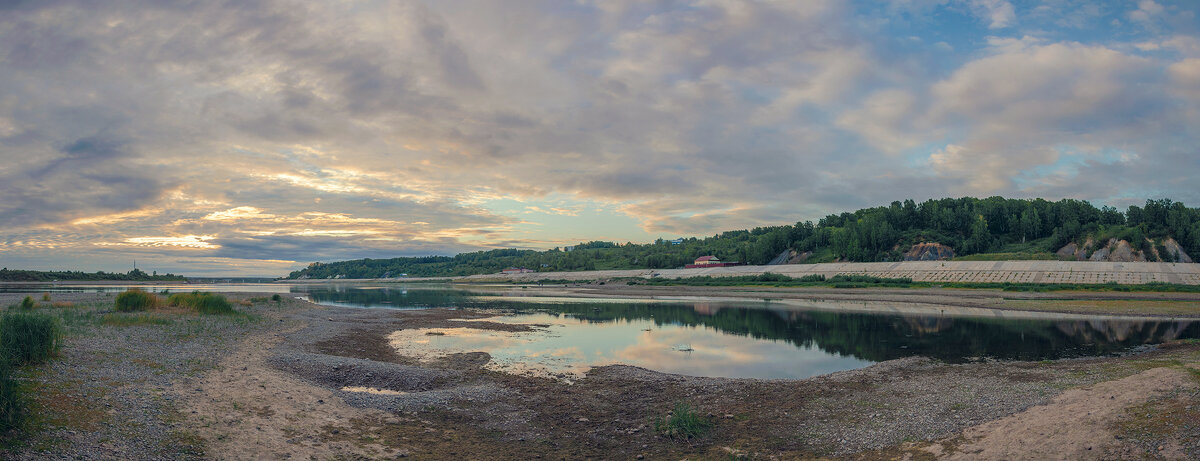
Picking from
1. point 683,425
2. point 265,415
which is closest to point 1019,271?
point 683,425

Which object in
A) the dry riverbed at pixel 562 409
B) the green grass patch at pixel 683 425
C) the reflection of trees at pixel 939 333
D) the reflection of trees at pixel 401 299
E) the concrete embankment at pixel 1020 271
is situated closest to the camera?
the dry riverbed at pixel 562 409

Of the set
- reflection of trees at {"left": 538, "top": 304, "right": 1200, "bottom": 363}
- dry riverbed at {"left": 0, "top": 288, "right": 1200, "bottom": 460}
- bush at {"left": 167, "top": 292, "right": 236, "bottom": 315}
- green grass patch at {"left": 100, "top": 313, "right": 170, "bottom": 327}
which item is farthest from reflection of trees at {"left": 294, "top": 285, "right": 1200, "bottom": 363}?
green grass patch at {"left": 100, "top": 313, "right": 170, "bottom": 327}

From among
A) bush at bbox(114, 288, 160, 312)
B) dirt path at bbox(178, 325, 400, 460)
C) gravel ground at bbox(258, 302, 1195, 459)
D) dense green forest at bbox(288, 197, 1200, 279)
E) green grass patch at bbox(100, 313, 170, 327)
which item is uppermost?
dense green forest at bbox(288, 197, 1200, 279)

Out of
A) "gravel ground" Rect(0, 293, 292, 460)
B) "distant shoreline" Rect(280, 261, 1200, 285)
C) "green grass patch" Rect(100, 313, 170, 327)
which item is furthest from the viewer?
"distant shoreline" Rect(280, 261, 1200, 285)

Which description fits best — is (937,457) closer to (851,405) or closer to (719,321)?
(851,405)

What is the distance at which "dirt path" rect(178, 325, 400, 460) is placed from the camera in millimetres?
10930

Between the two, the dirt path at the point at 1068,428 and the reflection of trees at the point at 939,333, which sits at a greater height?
the dirt path at the point at 1068,428

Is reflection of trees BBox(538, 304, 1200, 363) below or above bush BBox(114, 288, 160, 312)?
below

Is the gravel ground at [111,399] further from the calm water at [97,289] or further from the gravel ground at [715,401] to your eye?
the calm water at [97,289]

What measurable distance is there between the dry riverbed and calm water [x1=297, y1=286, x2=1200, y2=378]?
3.39 m

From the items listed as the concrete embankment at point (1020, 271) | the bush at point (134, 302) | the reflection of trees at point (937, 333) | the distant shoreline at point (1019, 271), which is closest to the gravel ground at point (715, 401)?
the reflection of trees at point (937, 333)

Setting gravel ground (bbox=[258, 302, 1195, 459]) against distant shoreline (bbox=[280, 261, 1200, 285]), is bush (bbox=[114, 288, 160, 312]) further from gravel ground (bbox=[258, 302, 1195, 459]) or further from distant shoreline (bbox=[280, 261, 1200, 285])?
distant shoreline (bbox=[280, 261, 1200, 285])

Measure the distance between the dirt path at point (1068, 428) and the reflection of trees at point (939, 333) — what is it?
39.7ft

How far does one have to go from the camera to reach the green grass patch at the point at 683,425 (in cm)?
1331
